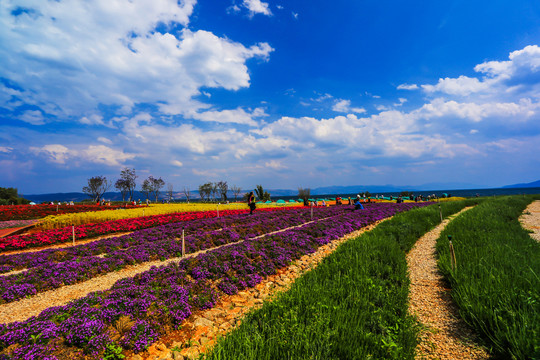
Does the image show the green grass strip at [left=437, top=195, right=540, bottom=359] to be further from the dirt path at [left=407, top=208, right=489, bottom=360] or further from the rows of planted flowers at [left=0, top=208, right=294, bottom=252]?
the rows of planted flowers at [left=0, top=208, right=294, bottom=252]

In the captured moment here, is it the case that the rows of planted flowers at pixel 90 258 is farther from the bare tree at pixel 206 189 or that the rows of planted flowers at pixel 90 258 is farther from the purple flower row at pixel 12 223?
the bare tree at pixel 206 189

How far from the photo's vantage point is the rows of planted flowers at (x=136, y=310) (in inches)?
144

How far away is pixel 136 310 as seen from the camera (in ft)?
15.4

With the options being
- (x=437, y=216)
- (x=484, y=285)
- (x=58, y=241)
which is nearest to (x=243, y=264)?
(x=484, y=285)

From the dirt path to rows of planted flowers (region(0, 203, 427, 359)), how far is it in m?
4.32

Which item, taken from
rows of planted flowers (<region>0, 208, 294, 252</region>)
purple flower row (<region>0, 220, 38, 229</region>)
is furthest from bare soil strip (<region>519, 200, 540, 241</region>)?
purple flower row (<region>0, 220, 38, 229</region>)

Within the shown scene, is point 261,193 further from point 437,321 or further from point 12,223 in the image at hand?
point 437,321

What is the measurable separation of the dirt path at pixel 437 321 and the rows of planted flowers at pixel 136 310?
4316 millimetres

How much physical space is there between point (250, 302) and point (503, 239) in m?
9.82

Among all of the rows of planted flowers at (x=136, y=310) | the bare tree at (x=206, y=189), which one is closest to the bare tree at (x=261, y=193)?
the bare tree at (x=206, y=189)

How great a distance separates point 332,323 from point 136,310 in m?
4.04

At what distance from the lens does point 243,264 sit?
7.77 metres

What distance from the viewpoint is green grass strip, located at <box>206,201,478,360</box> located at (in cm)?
310


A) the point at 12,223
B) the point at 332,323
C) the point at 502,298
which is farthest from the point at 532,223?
the point at 12,223
